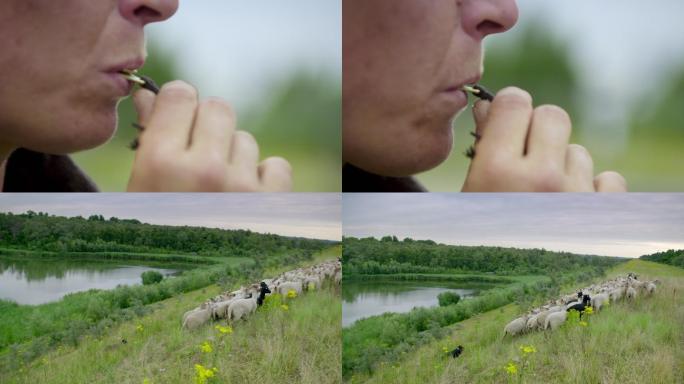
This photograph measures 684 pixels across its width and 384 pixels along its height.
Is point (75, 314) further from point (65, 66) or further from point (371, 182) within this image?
point (371, 182)

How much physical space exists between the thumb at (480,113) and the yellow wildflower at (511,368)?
3.93 feet

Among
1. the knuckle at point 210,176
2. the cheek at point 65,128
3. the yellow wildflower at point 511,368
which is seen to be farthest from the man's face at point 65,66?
the yellow wildflower at point 511,368

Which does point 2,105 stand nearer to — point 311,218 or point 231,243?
point 231,243

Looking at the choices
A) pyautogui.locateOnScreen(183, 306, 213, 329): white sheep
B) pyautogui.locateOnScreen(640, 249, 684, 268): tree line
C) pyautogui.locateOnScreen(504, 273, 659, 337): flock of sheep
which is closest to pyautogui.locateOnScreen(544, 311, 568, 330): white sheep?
pyautogui.locateOnScreen(504, 273, 659, 337): flock of sheep

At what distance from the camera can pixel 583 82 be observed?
4.41 m

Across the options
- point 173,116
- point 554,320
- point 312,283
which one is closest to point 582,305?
point 554,320

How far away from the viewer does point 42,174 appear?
4.02 m

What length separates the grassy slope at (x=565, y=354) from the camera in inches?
172

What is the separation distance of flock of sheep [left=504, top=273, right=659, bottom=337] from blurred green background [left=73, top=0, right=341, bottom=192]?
1.25 metres

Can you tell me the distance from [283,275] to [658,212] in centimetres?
202

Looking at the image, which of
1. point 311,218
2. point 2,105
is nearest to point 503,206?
point 311,218

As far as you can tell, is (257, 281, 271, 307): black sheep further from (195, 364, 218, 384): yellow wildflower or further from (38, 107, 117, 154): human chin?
(38, 107, 117, 154): human chin

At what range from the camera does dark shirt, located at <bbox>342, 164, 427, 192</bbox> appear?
4.46m

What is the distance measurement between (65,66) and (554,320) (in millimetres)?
2734
